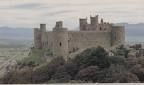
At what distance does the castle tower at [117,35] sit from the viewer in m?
46.3

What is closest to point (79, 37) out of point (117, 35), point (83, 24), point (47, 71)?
point (83, 24)

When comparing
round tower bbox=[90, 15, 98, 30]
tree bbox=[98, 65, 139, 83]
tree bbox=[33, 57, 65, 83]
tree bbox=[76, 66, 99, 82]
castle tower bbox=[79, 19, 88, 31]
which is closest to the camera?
tree bbox=[98, 65, 139, 83]

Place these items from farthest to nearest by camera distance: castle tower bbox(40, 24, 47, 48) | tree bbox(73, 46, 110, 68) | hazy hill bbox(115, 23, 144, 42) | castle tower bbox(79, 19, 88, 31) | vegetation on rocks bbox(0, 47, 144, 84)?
1. hazy hill bbox(115, 23, 144, 42)
2. castle tower bbox(79, 19, 88, 31)
3. castle tower bbox(40, 24, 47, 48)
4. tree bbox(73, 46, 110, 68)
5. vegetation on rocks bbox(0, 47, 144, 84)

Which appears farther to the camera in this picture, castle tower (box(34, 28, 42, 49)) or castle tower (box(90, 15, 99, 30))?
castle tower (box(90, 15, 99, 30))

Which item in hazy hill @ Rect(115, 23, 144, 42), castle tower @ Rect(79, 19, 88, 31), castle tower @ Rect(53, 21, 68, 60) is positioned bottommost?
hazy hill @ Rect(115, 23, 144, 42)

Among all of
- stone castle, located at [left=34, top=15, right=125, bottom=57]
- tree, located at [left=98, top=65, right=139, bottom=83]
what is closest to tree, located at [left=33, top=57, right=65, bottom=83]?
stone castle, located at [left=34, top=15, right=125, bottom=57]

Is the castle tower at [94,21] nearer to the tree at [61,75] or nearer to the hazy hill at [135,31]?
the tree at [61,75]

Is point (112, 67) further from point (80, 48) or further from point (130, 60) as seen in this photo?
point (80, 48)

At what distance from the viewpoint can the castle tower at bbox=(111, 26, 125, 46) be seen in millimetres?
46312

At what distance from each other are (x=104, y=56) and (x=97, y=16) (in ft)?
38.1

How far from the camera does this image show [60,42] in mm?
43969

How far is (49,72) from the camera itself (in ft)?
122

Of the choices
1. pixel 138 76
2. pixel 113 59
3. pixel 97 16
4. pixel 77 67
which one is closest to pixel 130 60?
pixel 113 59

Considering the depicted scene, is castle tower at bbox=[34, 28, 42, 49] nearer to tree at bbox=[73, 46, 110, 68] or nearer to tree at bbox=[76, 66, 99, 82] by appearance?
tree at bbox=[73, 46, 110, 68]
